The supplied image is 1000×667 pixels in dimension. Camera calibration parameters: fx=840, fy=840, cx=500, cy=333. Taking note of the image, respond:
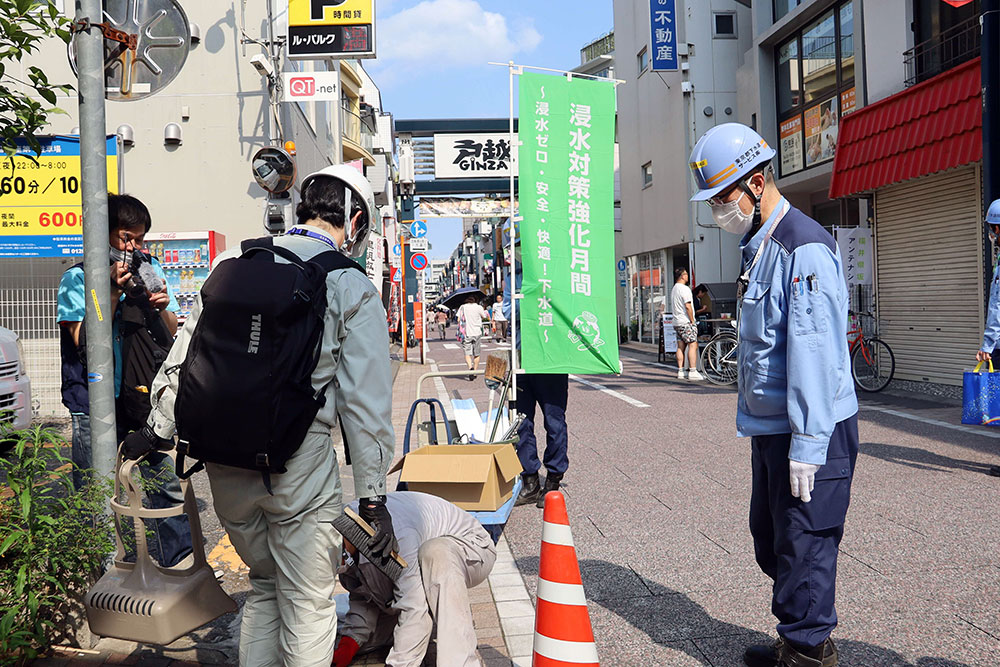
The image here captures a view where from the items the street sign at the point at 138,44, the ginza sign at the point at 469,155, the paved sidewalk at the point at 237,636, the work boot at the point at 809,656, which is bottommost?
the paved sidewalk at the point at 237,636

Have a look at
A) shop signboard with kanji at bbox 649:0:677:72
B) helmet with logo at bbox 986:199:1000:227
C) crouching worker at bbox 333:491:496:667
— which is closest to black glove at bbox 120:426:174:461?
crouching worker at bbox 333:491:496:667

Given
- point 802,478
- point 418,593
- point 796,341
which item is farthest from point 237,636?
point 796,341

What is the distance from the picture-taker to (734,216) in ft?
10.4

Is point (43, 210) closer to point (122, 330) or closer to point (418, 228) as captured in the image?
point (122, 330)

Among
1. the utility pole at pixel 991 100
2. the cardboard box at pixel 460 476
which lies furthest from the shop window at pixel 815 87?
the cardboard box at pixel 460 476

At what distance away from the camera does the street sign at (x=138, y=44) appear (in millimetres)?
3904

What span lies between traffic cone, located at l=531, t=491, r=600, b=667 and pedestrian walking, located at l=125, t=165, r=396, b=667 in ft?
1.93

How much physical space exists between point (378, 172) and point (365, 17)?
2595cm

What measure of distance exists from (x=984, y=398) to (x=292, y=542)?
5.74 m

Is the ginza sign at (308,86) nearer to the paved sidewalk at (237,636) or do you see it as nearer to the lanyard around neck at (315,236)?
the paved sidewalk at (237,636)

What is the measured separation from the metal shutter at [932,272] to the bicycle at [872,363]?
83cm

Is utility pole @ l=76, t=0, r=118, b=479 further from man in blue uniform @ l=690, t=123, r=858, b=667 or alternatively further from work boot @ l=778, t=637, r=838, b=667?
work boot @ l=778, t=637, r=838, b=667

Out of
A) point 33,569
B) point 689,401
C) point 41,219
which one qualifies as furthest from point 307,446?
point 689,401

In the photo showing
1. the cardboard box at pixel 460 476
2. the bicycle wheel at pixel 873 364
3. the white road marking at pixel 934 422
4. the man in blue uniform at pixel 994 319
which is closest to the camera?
the cardboard box at pixel 460 476
